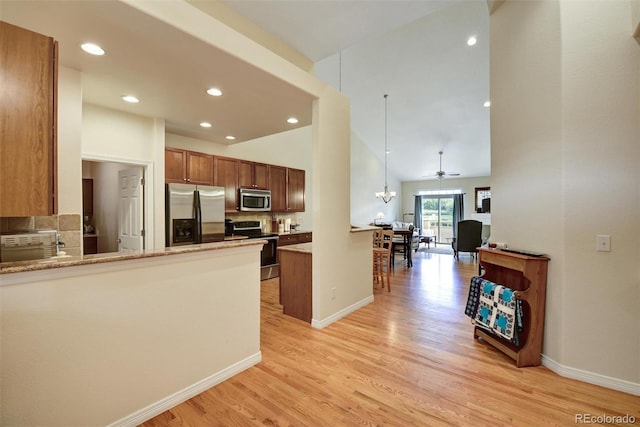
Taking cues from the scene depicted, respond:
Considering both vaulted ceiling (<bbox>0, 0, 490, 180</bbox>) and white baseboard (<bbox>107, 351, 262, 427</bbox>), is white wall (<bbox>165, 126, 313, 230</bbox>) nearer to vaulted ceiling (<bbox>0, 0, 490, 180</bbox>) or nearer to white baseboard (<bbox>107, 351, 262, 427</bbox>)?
vaulted ceiling (<bbox>0, 0, 490, 180</bbox>)

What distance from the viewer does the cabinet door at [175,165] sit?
4.18 metres

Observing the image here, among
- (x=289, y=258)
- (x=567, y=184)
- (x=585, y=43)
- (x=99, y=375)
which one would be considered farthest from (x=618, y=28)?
(x=99, y=375)

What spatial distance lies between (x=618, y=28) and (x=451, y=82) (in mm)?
4159

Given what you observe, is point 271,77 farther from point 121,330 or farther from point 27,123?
point 121,330

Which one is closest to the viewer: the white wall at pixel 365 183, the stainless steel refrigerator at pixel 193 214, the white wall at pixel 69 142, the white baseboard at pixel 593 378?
the white baseboard at pixel 593 378

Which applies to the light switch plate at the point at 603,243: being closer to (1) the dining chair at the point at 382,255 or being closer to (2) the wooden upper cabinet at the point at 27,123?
(1) the dining chair at the point at 382,255

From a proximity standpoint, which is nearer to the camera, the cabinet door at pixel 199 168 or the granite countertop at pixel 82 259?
the granite countertop at pixel 82 259

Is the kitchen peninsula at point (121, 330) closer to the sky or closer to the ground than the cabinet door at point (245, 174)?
closer to the ground

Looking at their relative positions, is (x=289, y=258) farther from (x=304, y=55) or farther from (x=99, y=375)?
(x=304, y=55)

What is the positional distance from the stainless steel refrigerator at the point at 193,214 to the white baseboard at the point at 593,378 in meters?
4.41

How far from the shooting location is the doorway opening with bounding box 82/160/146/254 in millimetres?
3697

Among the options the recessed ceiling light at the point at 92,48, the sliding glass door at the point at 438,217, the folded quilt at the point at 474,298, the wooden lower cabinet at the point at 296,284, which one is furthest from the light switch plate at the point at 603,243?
the sliding glass door at the point at 438,217

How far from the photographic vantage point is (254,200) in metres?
5.42

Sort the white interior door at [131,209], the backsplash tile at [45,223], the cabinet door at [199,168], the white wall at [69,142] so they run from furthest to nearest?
the cabinet door at [199,168] → the white interior door at [131,209] → the white wall at [69,142] → the backsplash tile at [45,223]
